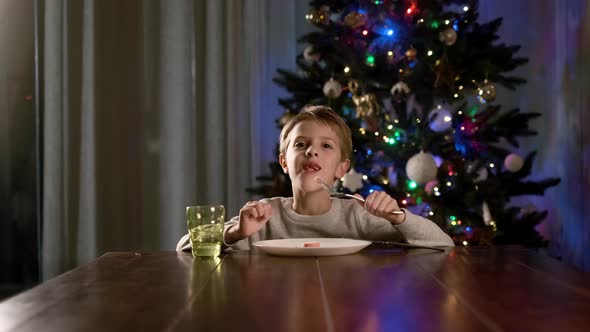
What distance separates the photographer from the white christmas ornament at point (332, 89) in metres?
2.81

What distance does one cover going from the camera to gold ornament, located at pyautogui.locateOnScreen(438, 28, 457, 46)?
265cm

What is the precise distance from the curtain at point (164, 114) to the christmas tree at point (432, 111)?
0.93 metres

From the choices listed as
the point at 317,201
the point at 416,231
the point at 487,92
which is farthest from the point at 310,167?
the point at 487,92

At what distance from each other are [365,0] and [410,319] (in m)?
2.33

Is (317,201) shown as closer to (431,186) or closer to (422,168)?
(422,168)

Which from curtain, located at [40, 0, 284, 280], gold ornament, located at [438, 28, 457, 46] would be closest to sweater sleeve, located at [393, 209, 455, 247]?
gold ornament, located at [438, 28, 457, 46]

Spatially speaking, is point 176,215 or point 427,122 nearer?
point 427,122

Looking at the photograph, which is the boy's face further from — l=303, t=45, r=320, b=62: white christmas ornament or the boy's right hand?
l=303, t=45, r=320, b=62: white christmas ornament

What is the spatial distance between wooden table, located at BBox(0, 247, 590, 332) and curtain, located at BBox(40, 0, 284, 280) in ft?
8.08

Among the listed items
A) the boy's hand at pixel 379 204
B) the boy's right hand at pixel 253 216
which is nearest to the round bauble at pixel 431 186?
the boy's hand at pixel 379 204

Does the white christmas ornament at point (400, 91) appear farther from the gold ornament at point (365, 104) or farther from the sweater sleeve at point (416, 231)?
the sweater sleeve at point (416, 231)

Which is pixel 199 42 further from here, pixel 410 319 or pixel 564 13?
pixel 410 319

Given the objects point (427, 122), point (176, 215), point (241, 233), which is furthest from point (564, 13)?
point (241, 233)

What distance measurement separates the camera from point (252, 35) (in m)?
3.73
